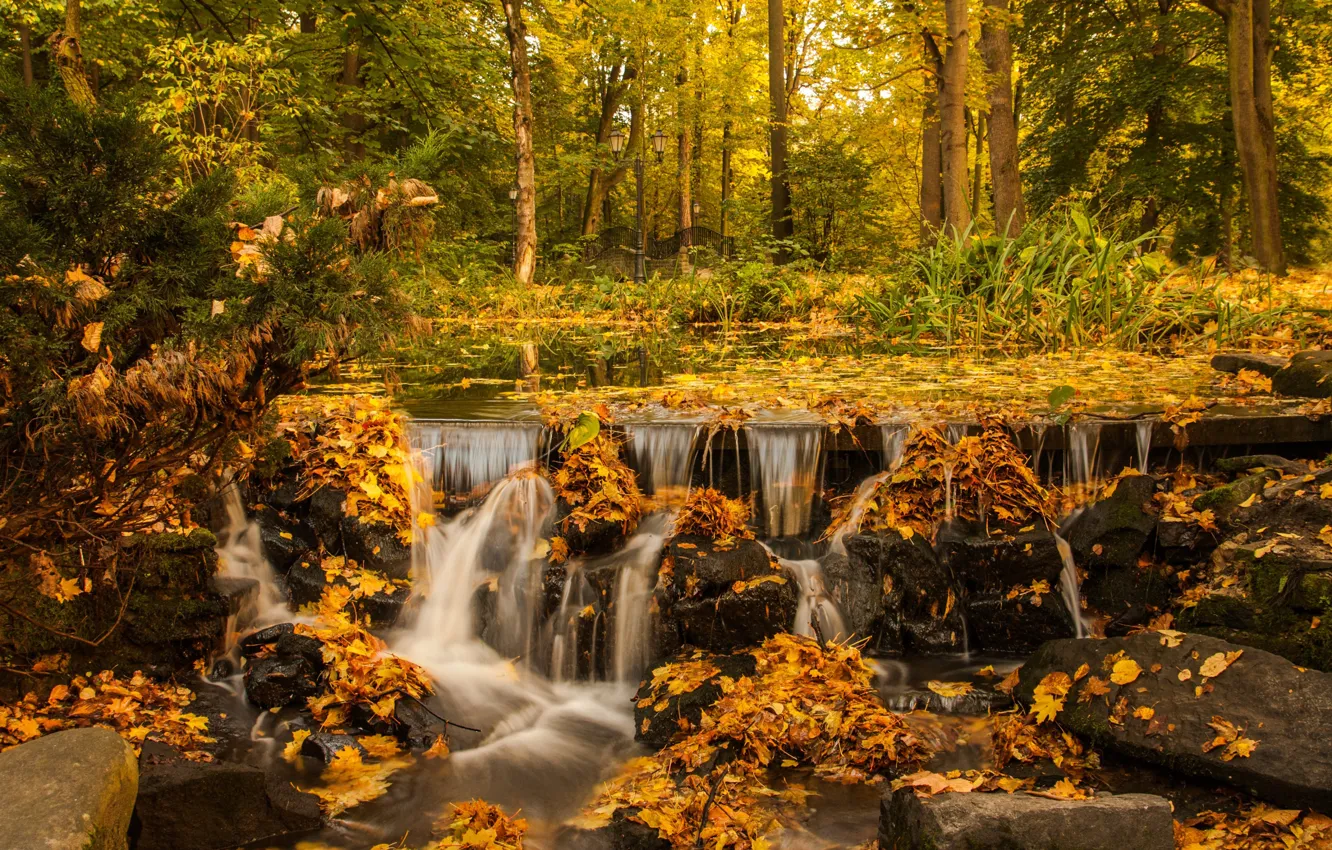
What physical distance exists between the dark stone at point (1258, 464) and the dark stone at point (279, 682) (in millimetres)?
5252

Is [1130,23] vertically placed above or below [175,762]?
above

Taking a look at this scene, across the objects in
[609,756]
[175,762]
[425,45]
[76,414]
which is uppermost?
[425,45]

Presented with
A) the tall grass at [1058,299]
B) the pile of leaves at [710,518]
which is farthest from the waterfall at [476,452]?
the tall grass at [1058,299]

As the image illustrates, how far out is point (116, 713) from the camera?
4152 mm

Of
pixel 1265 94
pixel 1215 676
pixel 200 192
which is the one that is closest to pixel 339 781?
pixel 200 192

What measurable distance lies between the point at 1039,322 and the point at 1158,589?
5457 mm

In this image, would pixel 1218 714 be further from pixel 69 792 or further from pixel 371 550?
pixel 371 550

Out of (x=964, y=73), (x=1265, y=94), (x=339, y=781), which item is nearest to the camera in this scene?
(x=339, y=781)

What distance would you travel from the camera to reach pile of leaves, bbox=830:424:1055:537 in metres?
5.41

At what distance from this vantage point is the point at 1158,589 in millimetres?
5105

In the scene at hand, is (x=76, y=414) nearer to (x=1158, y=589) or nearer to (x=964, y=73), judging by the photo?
(x=1158, y=589)

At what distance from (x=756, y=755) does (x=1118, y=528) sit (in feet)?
8.80

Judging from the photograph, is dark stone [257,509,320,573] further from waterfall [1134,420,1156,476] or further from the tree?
the tree

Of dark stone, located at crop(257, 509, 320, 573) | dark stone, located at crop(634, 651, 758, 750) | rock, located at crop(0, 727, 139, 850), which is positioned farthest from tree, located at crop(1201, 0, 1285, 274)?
rock, located at crop(0, 727, 139, 850)
